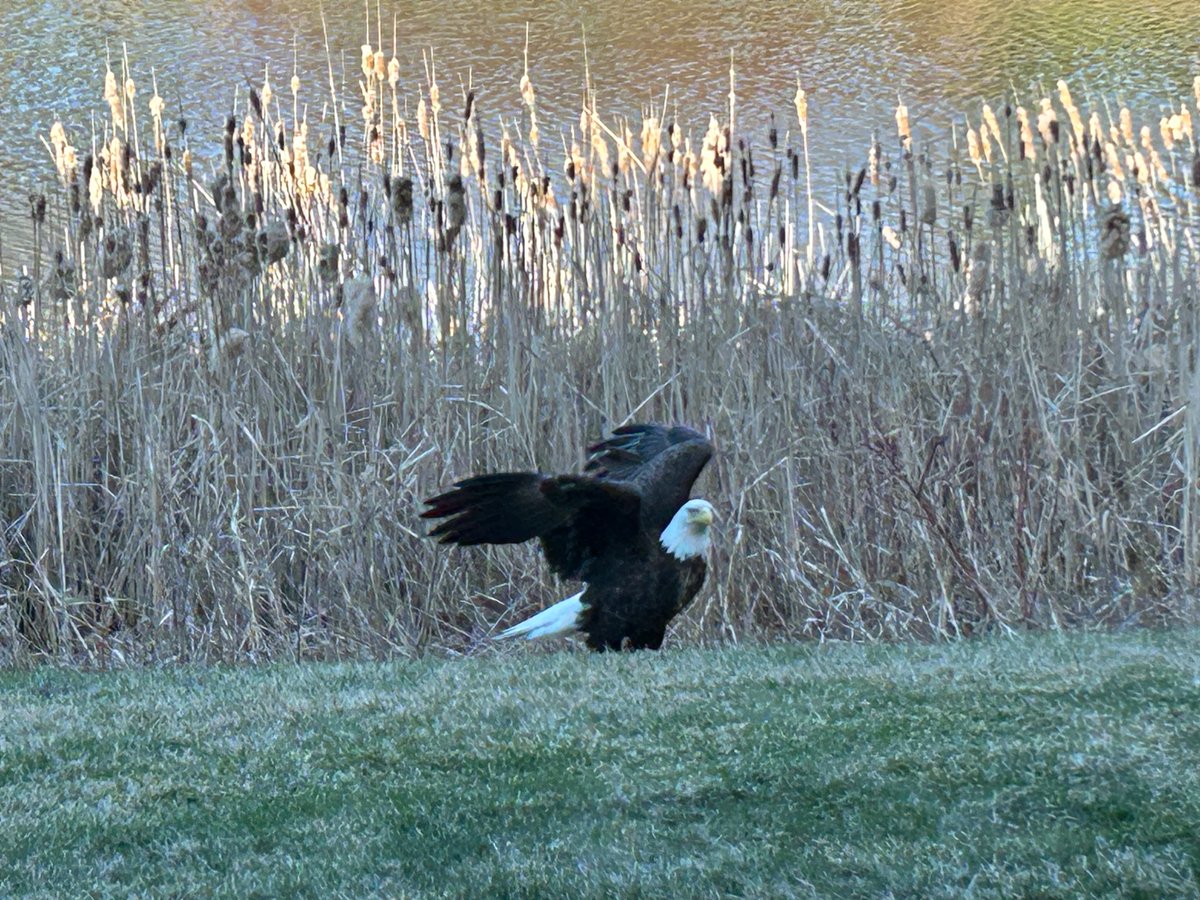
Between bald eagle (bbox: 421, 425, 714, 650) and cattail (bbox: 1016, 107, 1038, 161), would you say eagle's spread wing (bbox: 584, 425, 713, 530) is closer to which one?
bald eagle (bbox: 421, 425, 714, 650)

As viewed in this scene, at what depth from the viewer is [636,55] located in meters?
11.4

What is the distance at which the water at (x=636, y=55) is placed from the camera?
9.55 metres

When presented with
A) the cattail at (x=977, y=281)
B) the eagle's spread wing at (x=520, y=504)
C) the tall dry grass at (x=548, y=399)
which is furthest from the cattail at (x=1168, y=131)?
the eagle's spread wing at (x=520, y=504)

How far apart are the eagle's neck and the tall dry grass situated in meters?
0.57

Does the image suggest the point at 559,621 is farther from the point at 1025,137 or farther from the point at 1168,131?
the point at 1168,131

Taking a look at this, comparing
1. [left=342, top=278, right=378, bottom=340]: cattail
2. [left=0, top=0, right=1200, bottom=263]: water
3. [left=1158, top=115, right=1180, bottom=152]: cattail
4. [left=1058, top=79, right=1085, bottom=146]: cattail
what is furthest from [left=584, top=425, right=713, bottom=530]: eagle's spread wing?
[left=0, top=0, right=1200, bottom=263]: water

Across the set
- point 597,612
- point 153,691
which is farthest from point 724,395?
point 153,691

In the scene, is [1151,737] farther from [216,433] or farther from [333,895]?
[216,433]

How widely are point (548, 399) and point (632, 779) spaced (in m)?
2.17

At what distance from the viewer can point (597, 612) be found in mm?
3943

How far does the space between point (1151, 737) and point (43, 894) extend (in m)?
1.84

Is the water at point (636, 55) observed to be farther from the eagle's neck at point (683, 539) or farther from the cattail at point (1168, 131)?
the eagle's neck at point (683, 539)

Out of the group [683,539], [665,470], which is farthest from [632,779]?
[665,470]

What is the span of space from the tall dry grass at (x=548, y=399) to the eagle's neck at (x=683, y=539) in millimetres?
571
